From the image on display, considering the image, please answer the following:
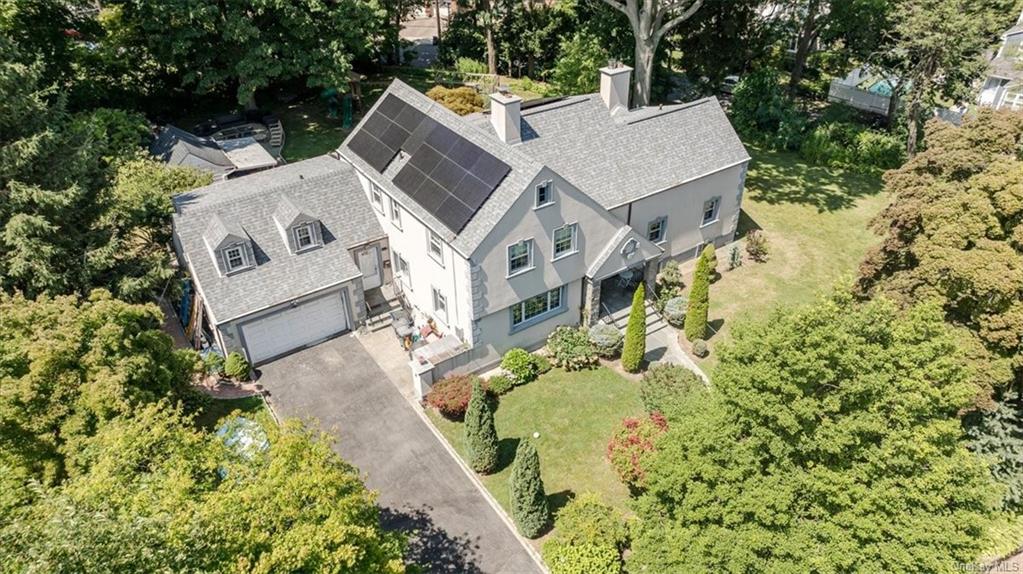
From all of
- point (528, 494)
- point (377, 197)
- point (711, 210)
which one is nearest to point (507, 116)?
point (377, 197)

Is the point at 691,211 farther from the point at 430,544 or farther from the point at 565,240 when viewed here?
the point at 430,544

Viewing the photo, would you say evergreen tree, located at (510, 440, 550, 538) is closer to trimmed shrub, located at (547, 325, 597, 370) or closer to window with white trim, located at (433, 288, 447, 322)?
trimmed shrub, located at (547, 325, 597, 370)

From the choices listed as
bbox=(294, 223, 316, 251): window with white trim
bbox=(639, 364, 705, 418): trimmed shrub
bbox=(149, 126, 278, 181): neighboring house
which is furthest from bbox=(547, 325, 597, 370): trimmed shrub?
bbox=(149, 126, 278, 181): neighboring house

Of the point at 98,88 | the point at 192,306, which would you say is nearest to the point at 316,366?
the point at 192,306

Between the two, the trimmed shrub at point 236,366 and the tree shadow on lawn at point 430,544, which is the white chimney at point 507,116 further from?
the tree shadow on lawn at point 430,544

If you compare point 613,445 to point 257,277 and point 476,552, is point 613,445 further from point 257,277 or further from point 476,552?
point 257,277

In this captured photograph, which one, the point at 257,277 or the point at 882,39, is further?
the point at 882,39
